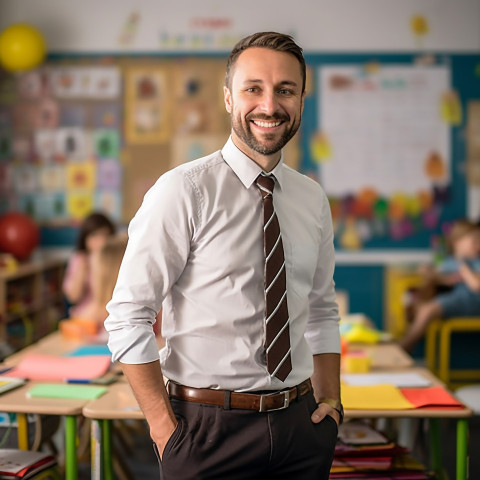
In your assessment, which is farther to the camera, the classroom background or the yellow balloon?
the classroom background

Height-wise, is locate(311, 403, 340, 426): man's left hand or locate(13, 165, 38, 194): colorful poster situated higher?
locate(13, 165, 38, 194): colorful poster

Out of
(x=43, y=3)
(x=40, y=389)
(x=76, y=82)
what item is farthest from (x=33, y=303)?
(x=40, y=389)

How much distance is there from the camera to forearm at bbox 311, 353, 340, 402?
183cm

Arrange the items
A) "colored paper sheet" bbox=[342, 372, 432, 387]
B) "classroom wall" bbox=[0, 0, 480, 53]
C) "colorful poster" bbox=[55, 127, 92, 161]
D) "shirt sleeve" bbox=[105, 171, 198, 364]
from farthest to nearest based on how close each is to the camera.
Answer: "colorful poster" bbox=[55, 127, 92, 161], "classroom wall" bbox=[0, 0, 480, 53], "colored paper sheet" bbox=[342, 372, 432, 387], "shirt sleeve" bbox=[105, 171, 198, 364]

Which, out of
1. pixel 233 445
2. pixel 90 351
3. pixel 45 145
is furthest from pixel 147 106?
pixel 233 445

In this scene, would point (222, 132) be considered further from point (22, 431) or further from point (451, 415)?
point (451, 415)

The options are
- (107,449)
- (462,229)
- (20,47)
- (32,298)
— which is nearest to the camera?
(107,449)

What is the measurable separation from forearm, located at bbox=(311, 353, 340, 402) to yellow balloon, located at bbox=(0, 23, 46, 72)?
402 cm

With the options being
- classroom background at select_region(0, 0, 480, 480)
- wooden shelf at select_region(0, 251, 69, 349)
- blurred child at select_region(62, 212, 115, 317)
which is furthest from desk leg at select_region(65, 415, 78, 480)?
classroom background at select_region(0, 0, 480, 480)

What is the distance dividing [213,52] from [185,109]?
1.54 feet

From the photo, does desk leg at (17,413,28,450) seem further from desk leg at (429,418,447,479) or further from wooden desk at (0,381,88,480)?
desk leg at (429,418,447,479)

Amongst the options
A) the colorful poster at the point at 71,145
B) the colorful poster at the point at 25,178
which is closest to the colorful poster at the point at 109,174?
the colorful poster at the point at 71,145

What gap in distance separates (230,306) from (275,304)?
102mm

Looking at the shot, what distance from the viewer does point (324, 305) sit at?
1.88m
